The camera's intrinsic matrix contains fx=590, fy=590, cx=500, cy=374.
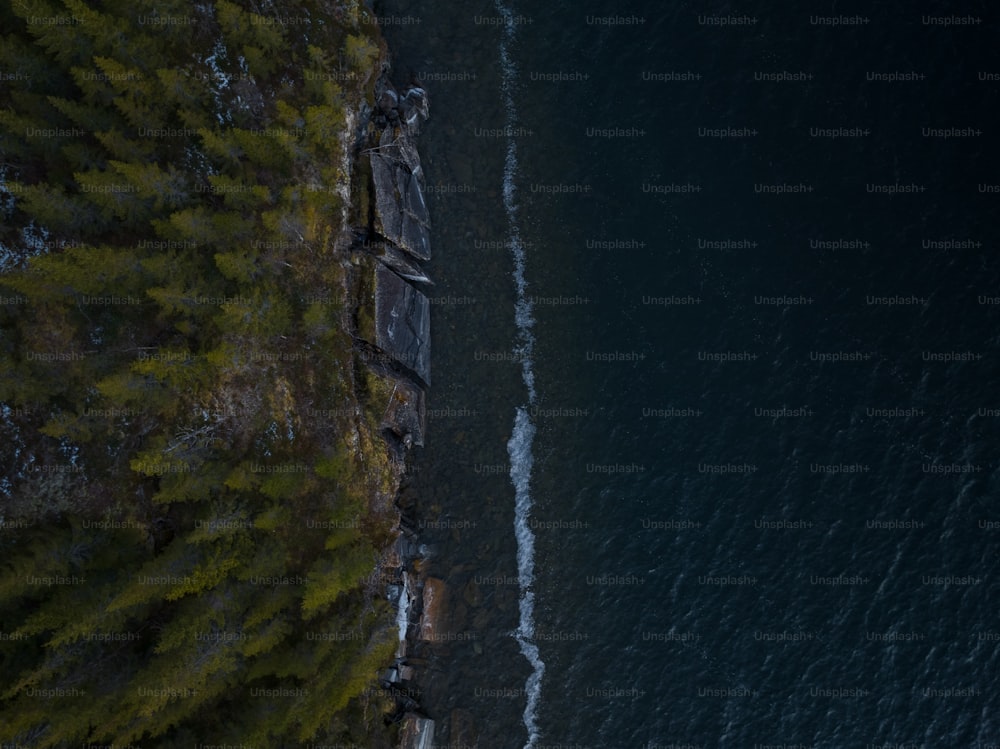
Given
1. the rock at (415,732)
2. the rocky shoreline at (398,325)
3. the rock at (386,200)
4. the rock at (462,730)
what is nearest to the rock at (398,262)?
the rocky shoreline at (398,325)

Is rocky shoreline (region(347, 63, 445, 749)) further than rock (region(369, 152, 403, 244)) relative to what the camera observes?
No

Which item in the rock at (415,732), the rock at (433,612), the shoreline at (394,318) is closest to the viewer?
the shoreline at (394,318)

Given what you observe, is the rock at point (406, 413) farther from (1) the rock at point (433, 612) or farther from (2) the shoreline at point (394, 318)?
(1) the rock at point (433, 612)

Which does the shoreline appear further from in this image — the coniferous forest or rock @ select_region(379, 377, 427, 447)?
the coniferous forest

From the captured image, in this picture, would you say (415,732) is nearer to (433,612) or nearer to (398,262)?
(433,612)

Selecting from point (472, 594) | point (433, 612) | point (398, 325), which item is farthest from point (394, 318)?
point (433, 612)

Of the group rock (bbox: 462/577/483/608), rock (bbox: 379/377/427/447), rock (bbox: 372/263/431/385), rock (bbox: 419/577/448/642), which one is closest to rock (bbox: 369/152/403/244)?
rock (bbox: 372/263/431/385)

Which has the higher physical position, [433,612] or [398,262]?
[398,262]
